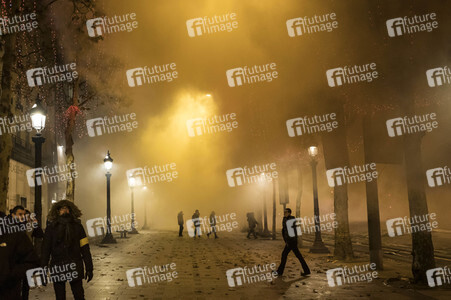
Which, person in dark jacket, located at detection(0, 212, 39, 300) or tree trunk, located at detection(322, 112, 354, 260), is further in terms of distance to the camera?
tree trunk, located at detection(322, 112, 354, 260)

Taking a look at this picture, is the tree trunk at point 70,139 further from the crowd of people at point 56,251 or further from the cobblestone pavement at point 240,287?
the crowd of people at point 56,251

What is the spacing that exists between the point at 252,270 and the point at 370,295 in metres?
5.00

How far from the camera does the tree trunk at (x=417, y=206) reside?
1096 centimetres

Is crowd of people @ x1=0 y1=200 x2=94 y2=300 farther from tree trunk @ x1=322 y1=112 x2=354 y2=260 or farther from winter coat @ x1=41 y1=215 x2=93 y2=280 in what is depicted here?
tree trunk @ x1=322 y1=112 x2=354 y2=260

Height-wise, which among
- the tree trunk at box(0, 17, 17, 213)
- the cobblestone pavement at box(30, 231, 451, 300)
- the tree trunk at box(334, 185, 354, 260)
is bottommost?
the cobblestone pavement at box(30, 231, 451, 300)

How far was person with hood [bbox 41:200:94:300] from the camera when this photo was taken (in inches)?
267

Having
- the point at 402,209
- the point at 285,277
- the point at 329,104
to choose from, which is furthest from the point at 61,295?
the point at 402,209

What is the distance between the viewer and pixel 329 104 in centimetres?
1723

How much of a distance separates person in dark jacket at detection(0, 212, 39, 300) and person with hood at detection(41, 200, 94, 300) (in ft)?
1.57

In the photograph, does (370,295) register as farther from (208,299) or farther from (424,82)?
(424,82)

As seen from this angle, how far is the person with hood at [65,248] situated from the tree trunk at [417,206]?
785 cm

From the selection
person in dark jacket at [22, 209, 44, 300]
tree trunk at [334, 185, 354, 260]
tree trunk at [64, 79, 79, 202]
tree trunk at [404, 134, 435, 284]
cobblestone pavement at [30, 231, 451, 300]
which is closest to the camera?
person in dark jacket at [22, 209, 44, 300]

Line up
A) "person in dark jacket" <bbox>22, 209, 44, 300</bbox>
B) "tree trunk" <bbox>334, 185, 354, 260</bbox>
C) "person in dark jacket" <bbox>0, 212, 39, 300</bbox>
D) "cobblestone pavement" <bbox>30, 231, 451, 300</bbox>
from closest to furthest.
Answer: "person in dark jacket" <bbox>0, 212, 39, 300</bbox> < "person in dark jacket" <bbox>22, 209, 44, 300</bbox> < "cobblestone pavement" <bbox>30, 231, 451, 300</bbox> < "tree trunk" <bbox>334, 185, 354, 260</bbox>

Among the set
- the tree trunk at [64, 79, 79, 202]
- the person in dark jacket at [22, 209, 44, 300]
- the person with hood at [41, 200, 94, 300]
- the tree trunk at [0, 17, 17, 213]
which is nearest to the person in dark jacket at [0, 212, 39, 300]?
the person with hood at [41, 200, 94, 300]
